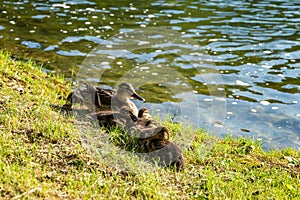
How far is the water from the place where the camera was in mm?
11289

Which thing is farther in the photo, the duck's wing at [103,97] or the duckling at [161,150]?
the duck's wing at [103,97]

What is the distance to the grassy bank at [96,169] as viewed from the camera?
17.7 feet

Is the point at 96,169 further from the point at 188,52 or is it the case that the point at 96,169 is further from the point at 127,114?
the point at 188,52

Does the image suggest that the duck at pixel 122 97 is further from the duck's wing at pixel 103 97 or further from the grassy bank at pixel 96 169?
the grassy bank at pixel 96 169

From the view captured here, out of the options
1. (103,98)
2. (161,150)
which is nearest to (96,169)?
(161,150)

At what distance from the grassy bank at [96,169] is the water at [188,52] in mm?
2495

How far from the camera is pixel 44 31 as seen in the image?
16.7 m

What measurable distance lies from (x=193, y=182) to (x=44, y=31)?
39.2 ft

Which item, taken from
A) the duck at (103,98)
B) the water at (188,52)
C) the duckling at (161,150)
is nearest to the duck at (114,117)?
the duck at (103,98)

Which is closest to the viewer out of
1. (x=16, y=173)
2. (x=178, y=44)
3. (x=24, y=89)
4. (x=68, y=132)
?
(x=16, y=173)

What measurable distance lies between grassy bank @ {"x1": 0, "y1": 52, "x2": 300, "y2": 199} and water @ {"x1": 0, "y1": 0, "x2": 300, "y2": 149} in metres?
2.50

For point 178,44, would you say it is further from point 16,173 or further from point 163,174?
point 16,173

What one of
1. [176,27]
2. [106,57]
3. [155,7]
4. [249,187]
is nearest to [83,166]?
[249,187]

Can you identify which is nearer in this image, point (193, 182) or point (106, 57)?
point (193, 182)
